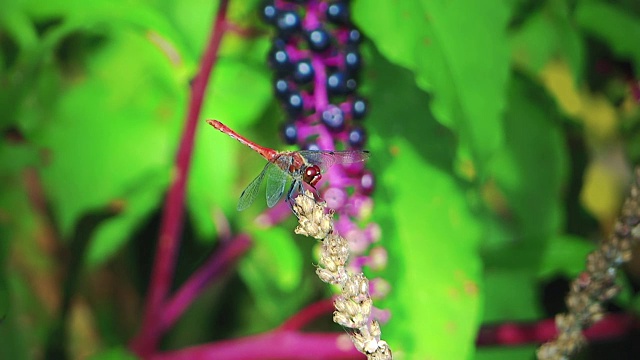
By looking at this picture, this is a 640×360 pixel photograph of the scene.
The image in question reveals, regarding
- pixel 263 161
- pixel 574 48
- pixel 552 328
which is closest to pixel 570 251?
pixel 552 328

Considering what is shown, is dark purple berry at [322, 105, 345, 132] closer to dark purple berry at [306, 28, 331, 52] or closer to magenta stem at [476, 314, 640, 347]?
dark purple berry at [306, 28, 331, 52]

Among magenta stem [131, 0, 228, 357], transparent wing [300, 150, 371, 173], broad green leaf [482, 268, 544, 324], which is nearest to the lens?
transparent wing [300, 150, 371, 173]

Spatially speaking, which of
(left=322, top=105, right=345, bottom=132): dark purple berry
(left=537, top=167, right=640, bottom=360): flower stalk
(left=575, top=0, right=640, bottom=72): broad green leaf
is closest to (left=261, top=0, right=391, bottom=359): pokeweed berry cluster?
(left=322, top=105, right=345, bottom=132): dark purple berry

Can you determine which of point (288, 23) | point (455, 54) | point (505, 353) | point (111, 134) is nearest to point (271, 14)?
point (288, 23)

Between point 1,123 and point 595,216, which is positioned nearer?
point 1,123

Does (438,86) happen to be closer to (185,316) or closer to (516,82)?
(516,82)

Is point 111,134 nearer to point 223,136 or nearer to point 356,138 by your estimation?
point 223,136
